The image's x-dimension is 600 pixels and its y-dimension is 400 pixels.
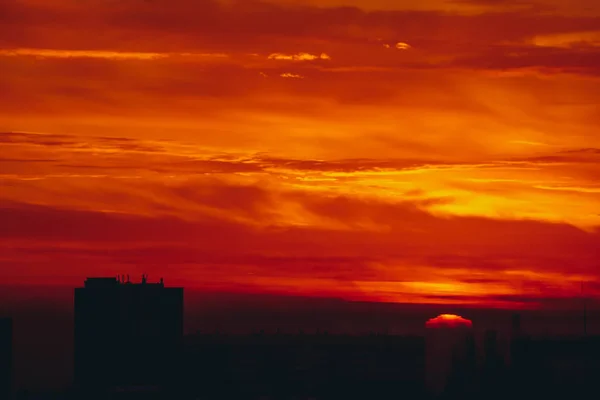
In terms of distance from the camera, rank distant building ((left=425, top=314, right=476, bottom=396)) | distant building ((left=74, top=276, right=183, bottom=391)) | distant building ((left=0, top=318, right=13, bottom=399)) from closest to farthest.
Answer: distant building ((left=425, top=314, right=476, bottom=396))
distant building ((left=0, top=318, right=13, bottom=399))
distant building ((left=74, top=276, right=183, bottom=391))

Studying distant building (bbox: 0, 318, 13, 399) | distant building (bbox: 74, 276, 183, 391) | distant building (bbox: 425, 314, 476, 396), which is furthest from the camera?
distant building (bbox: 74, 276, 183, 391)

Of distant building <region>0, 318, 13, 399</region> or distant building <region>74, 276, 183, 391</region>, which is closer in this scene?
distant building <region>0, 318, 13, 399</region>

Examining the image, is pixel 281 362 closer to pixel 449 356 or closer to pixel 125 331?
pixel 125 331

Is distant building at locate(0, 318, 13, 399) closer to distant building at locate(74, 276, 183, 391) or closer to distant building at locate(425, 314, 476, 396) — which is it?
distant building at locate(74, 276, 183, 391)

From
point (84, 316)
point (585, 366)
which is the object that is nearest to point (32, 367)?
point (84, 316)

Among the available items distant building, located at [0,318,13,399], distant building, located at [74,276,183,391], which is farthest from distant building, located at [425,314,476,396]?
distant building, located at [0,318,13,399]

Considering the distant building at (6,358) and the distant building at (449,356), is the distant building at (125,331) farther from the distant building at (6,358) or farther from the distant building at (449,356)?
the distant building at (449,356)
